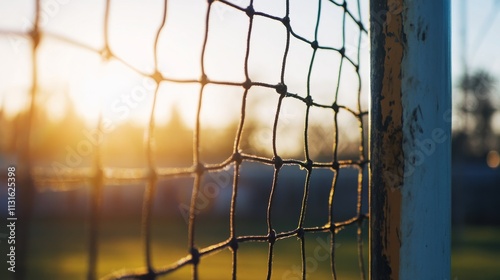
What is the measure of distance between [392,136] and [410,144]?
28 millimetres

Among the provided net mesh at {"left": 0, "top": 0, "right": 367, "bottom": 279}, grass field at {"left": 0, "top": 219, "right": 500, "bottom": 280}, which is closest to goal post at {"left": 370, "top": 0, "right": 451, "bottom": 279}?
net mesh at {"left": 0, "top": 0, "right": 367, "bottom": 279}

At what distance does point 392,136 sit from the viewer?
873mm

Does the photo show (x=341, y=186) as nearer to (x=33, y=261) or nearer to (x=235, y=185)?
(x=33, y=261)

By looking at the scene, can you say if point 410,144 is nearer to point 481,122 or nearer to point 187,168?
point 187,168

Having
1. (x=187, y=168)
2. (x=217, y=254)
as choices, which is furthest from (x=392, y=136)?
(x=217, y=254)

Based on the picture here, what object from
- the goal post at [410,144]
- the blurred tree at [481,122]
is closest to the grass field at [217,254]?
the goal post at [410,144]

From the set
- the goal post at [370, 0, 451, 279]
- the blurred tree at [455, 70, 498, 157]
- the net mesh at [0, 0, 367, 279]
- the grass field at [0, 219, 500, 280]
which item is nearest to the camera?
the net mesh at [0, 0, 367, 279]

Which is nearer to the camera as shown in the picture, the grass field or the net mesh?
the net mesh

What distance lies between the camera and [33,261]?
685 centimetres

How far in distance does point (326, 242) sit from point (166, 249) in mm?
2173

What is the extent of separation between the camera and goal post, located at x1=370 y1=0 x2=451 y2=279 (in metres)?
0.86

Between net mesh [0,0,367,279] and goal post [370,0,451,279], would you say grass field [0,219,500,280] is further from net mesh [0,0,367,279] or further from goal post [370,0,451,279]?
goal post [370,0,451,279]

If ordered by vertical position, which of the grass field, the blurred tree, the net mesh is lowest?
the grass field

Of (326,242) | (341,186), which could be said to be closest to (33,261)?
(326,242)
